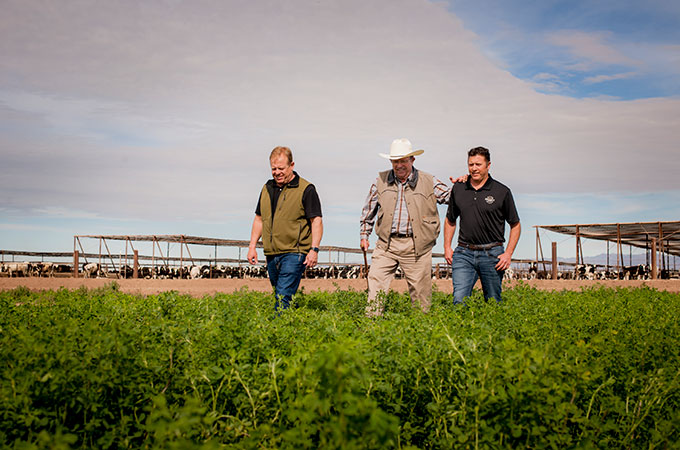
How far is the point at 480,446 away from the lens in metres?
3.25

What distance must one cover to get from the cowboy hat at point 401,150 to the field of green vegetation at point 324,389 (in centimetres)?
269

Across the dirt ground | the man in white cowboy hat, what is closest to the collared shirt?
the man in white cowboy hat

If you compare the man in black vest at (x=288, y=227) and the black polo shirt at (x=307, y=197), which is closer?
the man in black vest at (x=288, y=227)

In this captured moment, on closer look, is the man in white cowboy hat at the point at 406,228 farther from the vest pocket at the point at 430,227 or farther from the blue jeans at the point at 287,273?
the blue jeans at the point at 287,273

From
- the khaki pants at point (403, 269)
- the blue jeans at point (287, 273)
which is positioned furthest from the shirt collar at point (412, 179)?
the blue jeans at point (287, 273)

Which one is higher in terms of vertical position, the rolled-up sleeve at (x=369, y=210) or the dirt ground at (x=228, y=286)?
the rolled-up sleeve at (x=369, y=210)

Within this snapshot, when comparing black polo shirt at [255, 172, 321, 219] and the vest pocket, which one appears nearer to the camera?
black polo shirt at [255, 172, 321, 219]

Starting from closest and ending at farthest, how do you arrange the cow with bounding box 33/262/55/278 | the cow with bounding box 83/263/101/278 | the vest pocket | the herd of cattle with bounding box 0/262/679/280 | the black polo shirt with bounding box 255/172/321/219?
the black polo shirt with bounding box 255/172/321/219 < the vest pocket < the herd of cattle with bounding box 0/262/679/280 < the cow with bounding box 83/263/101/278 < the cow with bounding box 33/262/55/278

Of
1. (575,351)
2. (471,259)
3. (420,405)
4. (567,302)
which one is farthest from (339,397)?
(567,302)

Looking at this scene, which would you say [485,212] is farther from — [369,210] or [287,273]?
[287,273]

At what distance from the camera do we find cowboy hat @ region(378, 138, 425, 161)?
7.08 metres

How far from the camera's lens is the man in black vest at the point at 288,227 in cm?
698

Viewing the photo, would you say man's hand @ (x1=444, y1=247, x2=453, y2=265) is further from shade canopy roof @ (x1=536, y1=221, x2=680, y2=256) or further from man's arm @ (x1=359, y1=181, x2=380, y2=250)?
shade canopy roof @ (x1=536, y1=221, x2=680, y2=256)

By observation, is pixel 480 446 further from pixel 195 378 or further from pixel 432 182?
pixel 432 182
